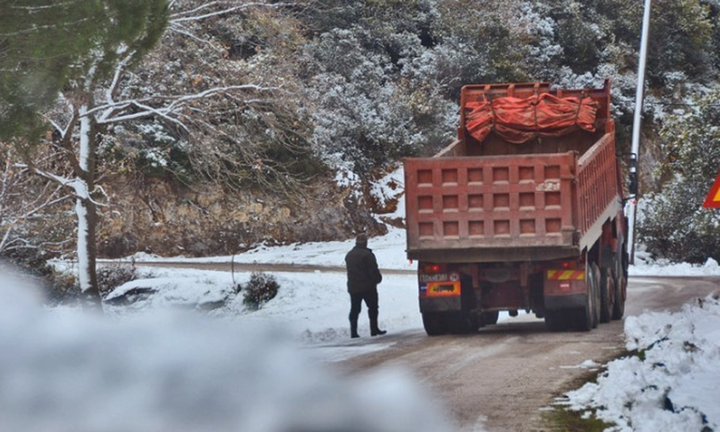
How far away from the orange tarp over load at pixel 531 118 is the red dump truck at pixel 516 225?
15 millimetres

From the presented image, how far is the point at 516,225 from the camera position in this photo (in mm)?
14242

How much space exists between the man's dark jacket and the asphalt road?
0.85m

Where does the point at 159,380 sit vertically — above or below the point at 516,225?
above

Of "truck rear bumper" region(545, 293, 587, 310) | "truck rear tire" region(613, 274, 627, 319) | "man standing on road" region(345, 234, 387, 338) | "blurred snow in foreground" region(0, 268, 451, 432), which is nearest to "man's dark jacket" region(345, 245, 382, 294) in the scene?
"man standing on road" region(345, 234, 387, 338)

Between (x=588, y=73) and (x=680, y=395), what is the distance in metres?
33.4

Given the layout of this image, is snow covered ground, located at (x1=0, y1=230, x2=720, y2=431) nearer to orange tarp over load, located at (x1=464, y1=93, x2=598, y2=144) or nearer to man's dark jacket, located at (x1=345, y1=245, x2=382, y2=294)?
man's dark jacket, located at (x1=345, y1=245, x2=382, y2=294)

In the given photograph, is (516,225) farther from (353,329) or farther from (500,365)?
(353,329)

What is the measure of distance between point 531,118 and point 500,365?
20.7 ft

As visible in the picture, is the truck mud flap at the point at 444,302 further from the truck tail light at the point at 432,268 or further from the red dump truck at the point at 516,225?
the truck tail light at the point at 432,268

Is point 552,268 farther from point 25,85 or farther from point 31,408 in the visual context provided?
point 31,408

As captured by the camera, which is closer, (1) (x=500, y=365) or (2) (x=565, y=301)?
(1) (x=500, y=365)

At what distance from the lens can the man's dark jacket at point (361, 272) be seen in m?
16.3

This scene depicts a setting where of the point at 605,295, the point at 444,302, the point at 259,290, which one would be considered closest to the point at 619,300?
the point at 605,295

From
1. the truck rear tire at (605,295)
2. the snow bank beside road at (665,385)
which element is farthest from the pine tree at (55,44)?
the truck rear tire at (605,295)
